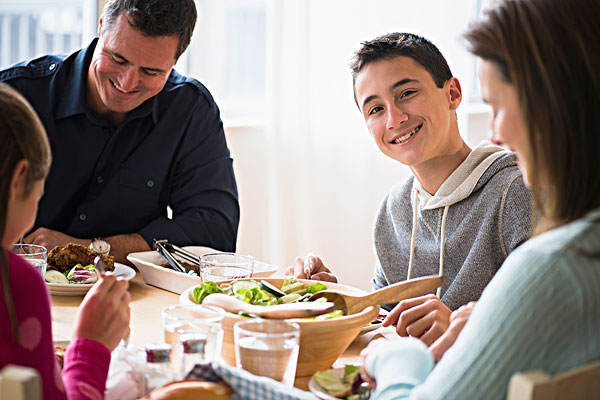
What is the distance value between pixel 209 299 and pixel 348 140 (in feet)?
8.85

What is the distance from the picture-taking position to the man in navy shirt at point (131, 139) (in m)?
1.99

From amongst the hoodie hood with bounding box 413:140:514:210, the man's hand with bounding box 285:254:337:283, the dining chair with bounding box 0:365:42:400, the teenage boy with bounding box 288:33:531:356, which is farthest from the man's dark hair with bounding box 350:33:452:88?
the dining chair with bounding box 0:365:42:400

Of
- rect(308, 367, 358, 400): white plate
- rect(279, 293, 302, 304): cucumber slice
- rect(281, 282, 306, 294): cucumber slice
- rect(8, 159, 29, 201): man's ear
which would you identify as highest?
rect(8, 159, 29, 201): man's ear

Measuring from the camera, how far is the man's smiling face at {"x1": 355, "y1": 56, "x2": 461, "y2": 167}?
177 cm

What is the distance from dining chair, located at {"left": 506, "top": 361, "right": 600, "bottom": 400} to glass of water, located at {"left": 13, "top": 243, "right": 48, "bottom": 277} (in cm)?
111

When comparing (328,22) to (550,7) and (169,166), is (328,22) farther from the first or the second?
(550,7)

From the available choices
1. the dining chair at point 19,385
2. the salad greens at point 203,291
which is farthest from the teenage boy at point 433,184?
the dining chair at point 19,385

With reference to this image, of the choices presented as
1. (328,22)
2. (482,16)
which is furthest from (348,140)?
(482,16)

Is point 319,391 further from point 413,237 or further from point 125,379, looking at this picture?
point 413,237

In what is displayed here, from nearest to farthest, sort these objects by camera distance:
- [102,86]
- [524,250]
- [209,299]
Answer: [524,250] < [209,299] < [102,86]

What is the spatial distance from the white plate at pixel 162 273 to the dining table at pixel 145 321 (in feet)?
0.06

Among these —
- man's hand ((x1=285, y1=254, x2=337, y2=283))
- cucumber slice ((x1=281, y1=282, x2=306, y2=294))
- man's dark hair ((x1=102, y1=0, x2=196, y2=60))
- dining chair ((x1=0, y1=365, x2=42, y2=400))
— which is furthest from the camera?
man's dark hair ((x1=102, y1=0, x2=196, y2=60))

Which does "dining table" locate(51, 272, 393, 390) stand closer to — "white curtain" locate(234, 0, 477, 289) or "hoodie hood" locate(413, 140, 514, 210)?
"hoodie hood" locate(413, 140, 514, 210)

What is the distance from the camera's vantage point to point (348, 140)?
3770 millimetres
